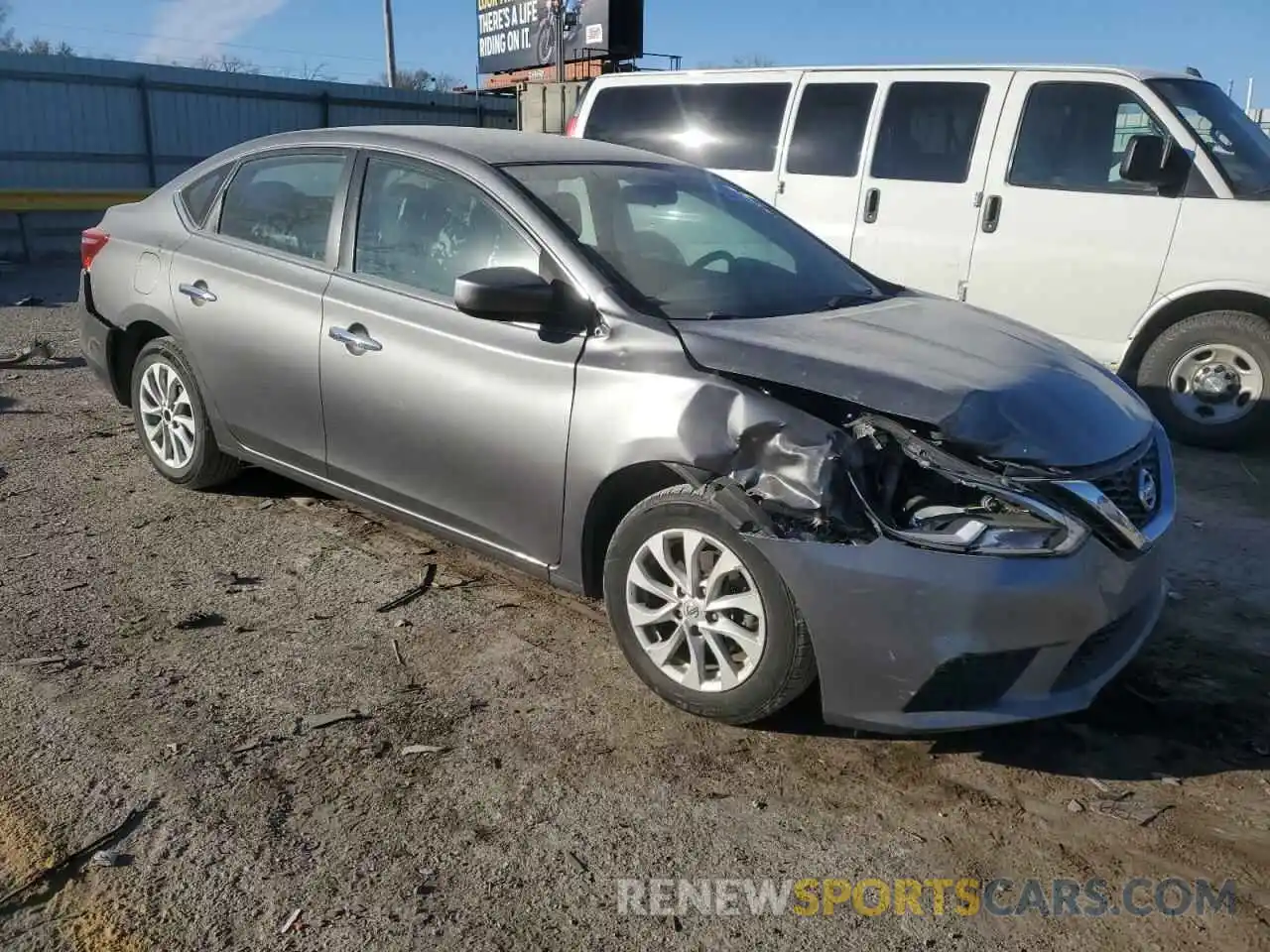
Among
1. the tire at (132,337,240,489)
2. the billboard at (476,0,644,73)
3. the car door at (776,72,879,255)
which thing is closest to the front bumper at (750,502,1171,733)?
the tire at (132,337,240,489)

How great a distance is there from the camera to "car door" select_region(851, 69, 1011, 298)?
6.78 meters

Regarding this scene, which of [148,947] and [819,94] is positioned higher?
[819,94]

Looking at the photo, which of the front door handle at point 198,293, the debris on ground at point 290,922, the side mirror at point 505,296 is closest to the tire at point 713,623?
the side mirror at point 505,296

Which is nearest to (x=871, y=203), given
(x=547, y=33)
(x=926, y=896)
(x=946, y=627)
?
(x=946, y=627)

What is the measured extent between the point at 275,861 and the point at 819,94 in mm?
6372

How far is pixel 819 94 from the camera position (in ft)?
24.2

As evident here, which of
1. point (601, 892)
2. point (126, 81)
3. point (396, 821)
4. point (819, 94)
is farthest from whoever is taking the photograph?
point (126, 81)

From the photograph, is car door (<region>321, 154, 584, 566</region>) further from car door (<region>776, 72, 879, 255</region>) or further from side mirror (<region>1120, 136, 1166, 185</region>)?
side mirror (<region>1120, 136, 1166, 185</region>)

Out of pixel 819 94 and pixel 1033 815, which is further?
pixel 819 94

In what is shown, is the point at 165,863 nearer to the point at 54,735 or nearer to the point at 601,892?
the point at 54,735

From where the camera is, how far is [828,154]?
7.34 metres

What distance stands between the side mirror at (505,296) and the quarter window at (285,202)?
109 centimetres

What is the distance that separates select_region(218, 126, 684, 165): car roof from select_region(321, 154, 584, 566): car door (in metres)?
0.11

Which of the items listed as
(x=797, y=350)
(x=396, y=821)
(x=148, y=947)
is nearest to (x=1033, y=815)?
(x=797, y=350)
